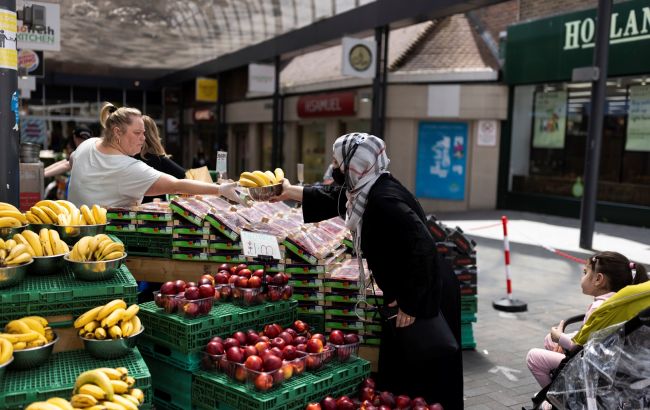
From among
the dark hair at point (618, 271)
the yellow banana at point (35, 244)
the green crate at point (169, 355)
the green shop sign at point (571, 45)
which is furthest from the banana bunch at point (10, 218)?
the green shop sign at point (571, 45)

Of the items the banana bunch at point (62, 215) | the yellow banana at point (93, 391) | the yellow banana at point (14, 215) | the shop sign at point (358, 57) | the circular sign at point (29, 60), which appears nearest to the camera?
the yellow banana at point (93, 391)

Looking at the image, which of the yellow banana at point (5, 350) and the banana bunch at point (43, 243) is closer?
the yellow banana at point (5, 350)

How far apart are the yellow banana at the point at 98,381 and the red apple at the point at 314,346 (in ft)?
4.28

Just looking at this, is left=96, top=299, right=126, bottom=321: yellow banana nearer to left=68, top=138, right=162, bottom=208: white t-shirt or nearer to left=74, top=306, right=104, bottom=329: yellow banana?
left=74, top=306, right=104, bottom=329: yellow banana

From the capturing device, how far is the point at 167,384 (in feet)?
12.6

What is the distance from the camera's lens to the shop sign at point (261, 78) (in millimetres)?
21330

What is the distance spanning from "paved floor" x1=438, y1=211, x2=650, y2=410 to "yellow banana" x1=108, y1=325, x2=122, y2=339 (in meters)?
2.96

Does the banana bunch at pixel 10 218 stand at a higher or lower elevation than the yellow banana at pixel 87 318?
higher

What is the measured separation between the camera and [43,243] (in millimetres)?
3541

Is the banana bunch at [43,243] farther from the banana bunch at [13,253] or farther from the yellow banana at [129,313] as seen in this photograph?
the yellow banana at [129,313]

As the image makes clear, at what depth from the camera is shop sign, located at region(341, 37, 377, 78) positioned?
51.8 feet

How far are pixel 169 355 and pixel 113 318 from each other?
0.77 meters

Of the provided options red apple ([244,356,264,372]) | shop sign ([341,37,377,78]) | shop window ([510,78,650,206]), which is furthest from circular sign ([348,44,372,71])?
red apple ([244,356,264,372])

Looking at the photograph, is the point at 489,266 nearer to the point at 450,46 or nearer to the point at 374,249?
the point at 374,249
